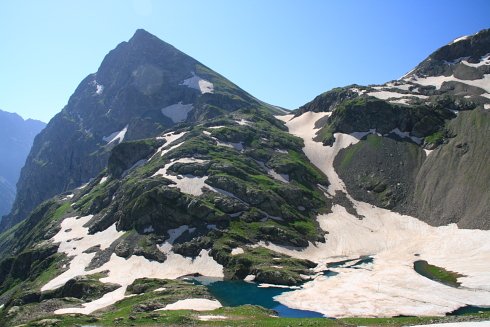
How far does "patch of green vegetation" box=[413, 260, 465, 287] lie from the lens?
93.9 m

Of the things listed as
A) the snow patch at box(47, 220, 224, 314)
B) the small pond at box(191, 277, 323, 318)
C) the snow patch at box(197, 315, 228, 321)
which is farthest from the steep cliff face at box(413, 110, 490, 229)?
the snow patch at box(197, 315, 228, 321)

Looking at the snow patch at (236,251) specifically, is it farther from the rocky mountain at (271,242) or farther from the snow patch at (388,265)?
the snow patch at (388,265)

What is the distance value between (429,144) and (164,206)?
12258cm

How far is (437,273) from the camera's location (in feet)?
336

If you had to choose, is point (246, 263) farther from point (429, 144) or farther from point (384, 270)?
point (429, 144)

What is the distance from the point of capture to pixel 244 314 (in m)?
63.6

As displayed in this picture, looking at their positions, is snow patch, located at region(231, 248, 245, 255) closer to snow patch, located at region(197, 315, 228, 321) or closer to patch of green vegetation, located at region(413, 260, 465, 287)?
patch of green vegetation, located at region(413, 260, 465, 287)

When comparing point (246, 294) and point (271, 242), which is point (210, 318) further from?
point (271, 242)

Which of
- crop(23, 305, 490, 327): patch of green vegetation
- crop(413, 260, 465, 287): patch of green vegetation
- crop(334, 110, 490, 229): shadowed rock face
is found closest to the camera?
crop(23, 305, 490, 327): patch of green vegetation

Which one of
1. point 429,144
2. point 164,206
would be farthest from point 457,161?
point 164,206

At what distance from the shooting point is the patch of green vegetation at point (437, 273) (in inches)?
3699

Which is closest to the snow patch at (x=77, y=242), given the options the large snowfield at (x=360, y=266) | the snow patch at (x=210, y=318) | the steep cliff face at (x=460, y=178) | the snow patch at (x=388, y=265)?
the large snowfield at (x=360, y=266)

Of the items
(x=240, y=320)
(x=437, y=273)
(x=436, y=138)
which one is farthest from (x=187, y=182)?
(x=436, y=138)

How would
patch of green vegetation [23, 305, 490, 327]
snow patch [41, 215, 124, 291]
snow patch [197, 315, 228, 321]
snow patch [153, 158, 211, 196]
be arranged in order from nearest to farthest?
patch of green vegetation [23, 305, 490, 327] → snow patch [197, 315, 228, 321] → snow patch [41, 215, 124, 291] → snow patch [153, 158, 211, 196]
